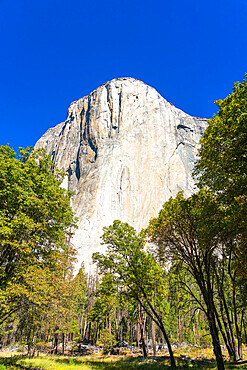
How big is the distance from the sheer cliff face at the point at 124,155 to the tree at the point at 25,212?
220 feet

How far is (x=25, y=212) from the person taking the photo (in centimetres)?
1274

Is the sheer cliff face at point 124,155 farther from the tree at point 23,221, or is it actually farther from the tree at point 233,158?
the tree at point 233,158

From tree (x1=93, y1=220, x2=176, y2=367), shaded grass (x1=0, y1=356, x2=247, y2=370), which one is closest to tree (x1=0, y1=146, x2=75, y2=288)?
tree (x1=93, y1=220, x2=176, y2=367)

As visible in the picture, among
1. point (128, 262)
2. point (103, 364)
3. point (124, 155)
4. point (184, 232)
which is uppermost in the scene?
point (124, 155)

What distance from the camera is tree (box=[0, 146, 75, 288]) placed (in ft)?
36.6

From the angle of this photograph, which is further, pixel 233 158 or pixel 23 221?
pixel 23 221

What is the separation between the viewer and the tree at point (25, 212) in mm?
11164

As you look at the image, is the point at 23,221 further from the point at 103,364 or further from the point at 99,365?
the point at 103,364

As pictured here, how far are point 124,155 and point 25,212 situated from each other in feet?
281

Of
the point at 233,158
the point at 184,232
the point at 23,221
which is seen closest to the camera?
the point at 233,158

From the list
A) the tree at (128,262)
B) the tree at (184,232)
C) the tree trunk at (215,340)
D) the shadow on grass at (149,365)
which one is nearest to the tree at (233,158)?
the tree at (184,232)

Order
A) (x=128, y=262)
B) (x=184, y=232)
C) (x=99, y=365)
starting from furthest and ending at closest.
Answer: (x=99, y=365) → (x=128, y=262) → (x=184, y=232)

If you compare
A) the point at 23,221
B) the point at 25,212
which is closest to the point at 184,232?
the point at 23,221

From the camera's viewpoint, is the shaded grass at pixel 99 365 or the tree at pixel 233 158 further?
the shaded grass at pixel 99 365
